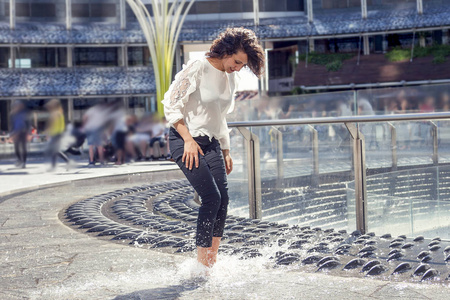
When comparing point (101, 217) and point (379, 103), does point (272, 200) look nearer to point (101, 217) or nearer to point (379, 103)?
point (101, 217)

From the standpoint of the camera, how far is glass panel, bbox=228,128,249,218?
6982mm

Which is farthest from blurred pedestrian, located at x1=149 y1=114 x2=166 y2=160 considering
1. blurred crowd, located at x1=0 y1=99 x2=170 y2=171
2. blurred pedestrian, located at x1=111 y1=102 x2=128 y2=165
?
blurred pedestrian, located at x1=111 y1=102 x2=128 y2=165

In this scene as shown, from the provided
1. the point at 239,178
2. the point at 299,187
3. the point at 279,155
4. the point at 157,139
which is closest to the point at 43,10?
the point at 157,139

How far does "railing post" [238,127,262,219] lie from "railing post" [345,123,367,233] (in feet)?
4.22

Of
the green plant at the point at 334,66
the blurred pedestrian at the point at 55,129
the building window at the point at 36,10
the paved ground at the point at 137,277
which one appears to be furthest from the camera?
the building window at the point at 36,10

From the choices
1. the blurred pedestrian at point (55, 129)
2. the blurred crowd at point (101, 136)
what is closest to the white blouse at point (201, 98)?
the blurred pedestrian at point (55, 129)

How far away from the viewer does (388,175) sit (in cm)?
579

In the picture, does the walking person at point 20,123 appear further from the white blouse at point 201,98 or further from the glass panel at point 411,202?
the white blouse at point 201,98

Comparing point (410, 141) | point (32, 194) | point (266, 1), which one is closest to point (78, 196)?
point (32, 194)

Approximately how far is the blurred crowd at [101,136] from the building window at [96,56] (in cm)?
1850

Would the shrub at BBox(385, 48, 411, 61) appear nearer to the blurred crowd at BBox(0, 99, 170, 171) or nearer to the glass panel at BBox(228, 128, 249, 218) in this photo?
the blurred crowd at BBox(0, 99, 170, 171)

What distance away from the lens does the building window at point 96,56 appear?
38375 mm

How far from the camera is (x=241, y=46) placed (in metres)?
3.97

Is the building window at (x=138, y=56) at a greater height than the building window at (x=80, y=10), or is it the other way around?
the building window at (x=80, y=10)
